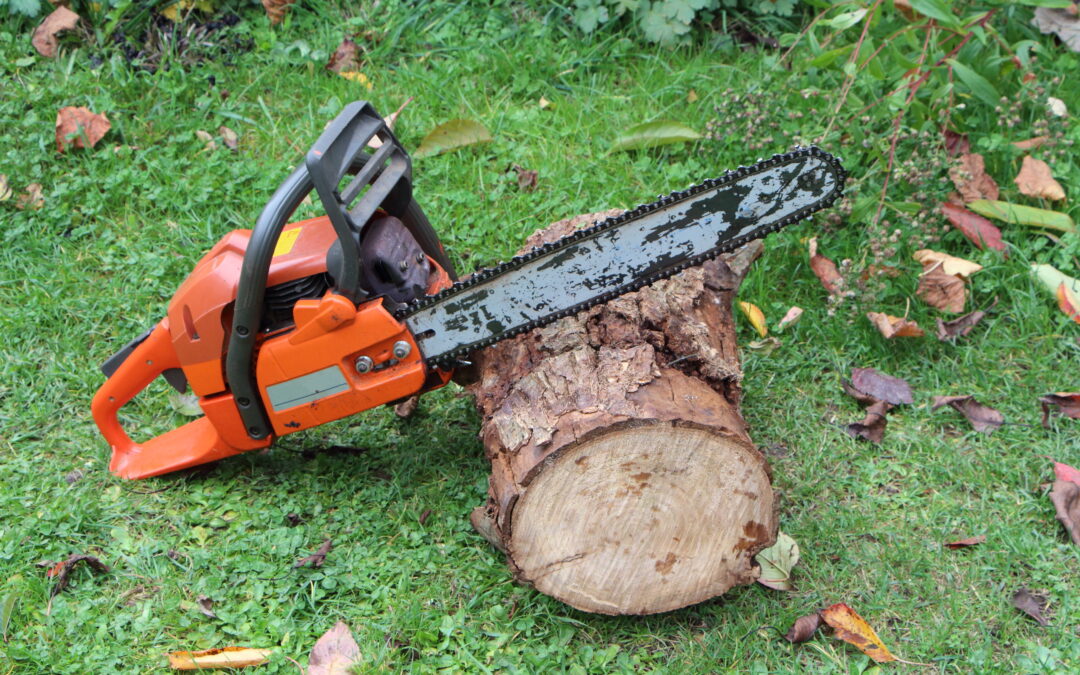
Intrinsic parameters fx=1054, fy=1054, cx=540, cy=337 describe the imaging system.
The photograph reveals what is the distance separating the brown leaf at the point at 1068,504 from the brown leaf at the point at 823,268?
1028 mm

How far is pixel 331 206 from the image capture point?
256 centimetres

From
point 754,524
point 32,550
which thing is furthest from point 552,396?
point 32,550

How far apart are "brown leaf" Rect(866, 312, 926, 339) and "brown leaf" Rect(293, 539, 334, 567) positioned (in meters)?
1.99

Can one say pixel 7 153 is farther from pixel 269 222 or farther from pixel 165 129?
pixel 269 222

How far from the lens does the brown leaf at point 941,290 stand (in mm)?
3730

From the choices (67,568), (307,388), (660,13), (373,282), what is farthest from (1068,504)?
(67,568)

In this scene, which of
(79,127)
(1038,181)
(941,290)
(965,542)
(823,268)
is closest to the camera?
(965,542)

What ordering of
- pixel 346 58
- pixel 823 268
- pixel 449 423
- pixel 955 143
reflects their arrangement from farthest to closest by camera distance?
1. pixel 346 58
2. pixel 955 143
3. pixel 823 268
4. pixel 449 423

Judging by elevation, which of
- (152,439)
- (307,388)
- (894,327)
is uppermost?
(307,388)

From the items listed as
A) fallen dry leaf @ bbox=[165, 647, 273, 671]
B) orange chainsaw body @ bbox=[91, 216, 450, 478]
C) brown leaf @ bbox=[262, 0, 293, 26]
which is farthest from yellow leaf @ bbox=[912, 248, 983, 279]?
brown leaf @ bbox=[262, 0, 293, 26]

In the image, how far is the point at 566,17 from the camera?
4945 mm

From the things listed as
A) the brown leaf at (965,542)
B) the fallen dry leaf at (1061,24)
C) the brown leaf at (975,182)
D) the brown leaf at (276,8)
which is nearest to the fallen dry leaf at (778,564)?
the brown leaf at (965,542)

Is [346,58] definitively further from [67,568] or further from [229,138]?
[67,568]

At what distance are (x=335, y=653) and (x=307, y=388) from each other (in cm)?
71
